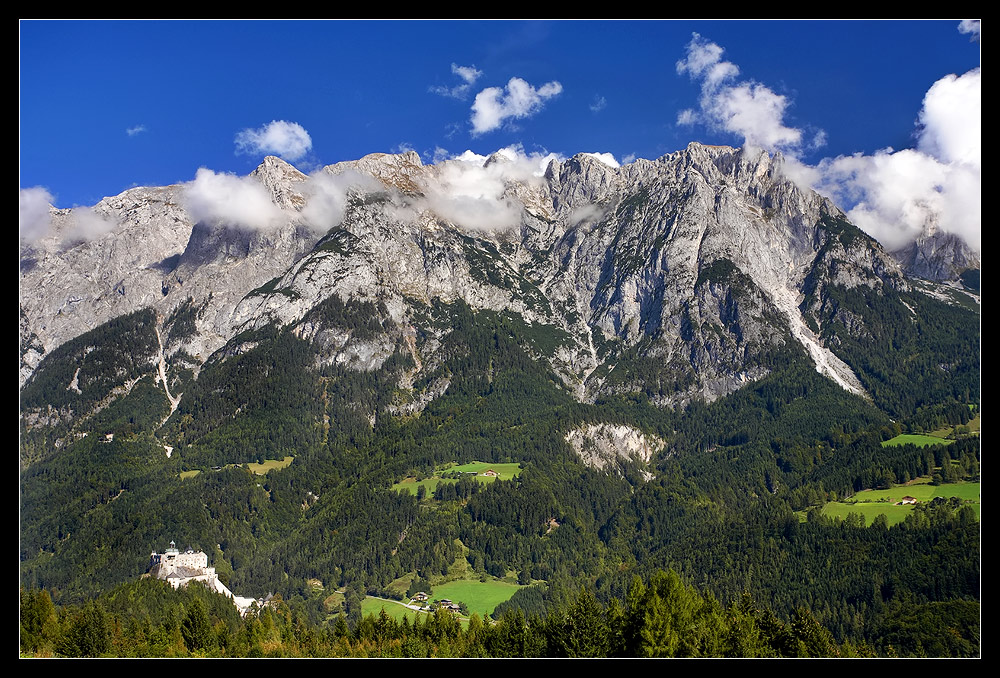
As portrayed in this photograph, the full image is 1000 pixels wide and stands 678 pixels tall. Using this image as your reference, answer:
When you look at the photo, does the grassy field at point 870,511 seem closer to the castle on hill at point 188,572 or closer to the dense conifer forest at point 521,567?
the dense conifer forest at point 521,567

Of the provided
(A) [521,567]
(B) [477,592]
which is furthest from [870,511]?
(B) [477,592]

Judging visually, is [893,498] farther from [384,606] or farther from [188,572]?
[188,572]

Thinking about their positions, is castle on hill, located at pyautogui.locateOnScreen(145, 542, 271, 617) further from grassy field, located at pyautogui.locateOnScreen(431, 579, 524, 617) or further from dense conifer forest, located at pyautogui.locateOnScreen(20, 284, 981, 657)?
grassy field, located at pyautogui.locateOnScreen(431, 579, 524, 617)

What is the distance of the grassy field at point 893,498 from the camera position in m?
152

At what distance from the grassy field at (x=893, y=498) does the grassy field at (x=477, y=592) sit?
60446 millimetres

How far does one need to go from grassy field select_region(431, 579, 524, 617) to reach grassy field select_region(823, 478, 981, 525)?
60.4 metres

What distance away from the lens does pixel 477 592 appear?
15950cm

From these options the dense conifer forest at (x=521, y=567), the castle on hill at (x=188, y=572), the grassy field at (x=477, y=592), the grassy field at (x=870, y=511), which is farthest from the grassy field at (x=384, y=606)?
the grassy field at (x=870, y=511)

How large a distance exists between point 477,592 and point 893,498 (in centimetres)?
7816
